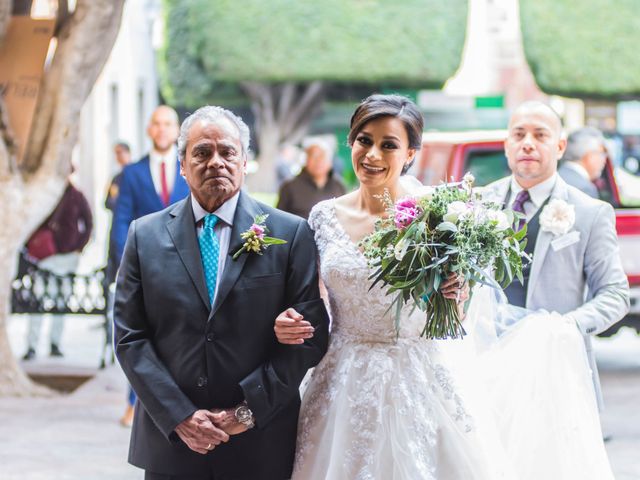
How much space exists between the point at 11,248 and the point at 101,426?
→ 1687 millimetres

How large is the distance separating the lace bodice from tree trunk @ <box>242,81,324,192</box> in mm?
35128

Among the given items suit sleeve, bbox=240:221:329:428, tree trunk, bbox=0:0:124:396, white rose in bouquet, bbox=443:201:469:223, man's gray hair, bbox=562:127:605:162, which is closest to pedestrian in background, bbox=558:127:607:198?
man's gray hair, bbox=562:127:605:162

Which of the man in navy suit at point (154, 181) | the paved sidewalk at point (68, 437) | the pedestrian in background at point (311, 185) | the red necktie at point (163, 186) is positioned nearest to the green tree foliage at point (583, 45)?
the pedestrian in background at point (311, 185)

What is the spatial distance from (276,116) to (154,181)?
32762 millimetres

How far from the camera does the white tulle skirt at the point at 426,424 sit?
427 cm

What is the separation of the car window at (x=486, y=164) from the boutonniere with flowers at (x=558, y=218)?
5.69m

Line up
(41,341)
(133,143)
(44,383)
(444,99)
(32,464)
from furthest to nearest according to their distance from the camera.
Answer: (444,99)
(133,143)
(41,341)
(44,383)
(32,464)

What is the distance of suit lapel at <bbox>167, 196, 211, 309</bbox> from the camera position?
4.07 meters

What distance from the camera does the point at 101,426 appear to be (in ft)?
29.0

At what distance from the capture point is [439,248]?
413 centimetres

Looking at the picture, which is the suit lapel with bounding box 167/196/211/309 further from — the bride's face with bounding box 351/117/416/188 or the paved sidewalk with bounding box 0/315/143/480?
the paved sidewalk with bounding box 0/315/143/480

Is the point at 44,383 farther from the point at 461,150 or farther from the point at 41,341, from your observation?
the point at 461,150

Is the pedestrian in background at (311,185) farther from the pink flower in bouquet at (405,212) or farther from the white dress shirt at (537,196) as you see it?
the pink flower in bouquet at (405,212)

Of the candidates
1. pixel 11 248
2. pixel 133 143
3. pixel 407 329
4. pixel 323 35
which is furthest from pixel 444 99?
pixel 407 329
